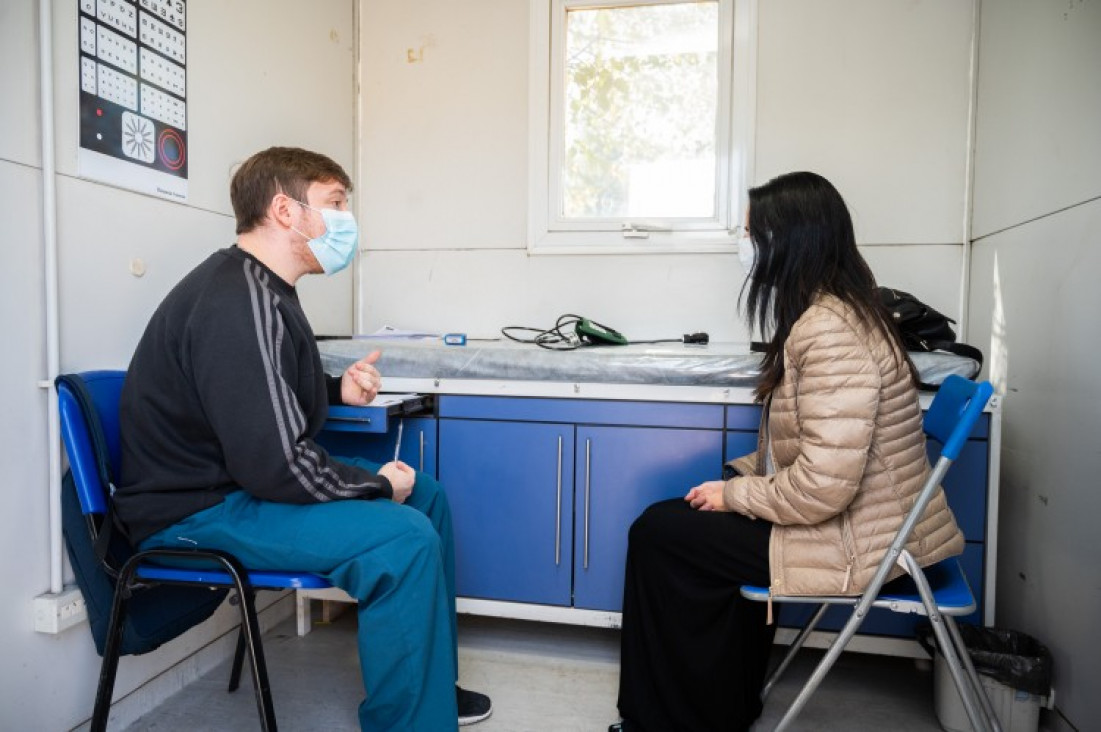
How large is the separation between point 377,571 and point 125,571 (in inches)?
18.9

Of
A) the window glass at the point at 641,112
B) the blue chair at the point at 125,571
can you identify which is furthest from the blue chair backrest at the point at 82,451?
the window glass at the point at 641,112

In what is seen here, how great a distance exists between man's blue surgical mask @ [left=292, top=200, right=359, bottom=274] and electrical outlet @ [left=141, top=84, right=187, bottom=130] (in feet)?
1.79

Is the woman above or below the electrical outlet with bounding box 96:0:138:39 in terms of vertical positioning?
below

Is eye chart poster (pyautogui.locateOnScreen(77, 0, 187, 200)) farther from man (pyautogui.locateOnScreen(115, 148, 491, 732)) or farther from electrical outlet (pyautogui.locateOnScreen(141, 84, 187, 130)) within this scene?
man (pyautogui.locateOnScreen(115, 148, 491, 732))

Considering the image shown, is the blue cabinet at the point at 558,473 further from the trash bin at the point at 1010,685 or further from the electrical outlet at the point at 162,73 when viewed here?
the electrical outlet at the point at 162,73

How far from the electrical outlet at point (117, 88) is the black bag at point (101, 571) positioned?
71 centimetres

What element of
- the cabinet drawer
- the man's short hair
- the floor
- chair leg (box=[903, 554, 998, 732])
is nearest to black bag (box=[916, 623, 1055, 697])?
the floor

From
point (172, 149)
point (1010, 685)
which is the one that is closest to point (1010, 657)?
point (1010, 685)

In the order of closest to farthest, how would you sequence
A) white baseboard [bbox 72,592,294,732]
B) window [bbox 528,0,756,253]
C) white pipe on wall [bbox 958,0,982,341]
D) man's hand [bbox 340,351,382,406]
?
white baseboard [bbox 72,592,294,732] → man's hand [bbox 340,351,382,406] → white pipe on wall [bbox 958,0,982,341] → window [bbox 528,0,756,253]

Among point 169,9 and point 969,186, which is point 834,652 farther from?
point 169,9

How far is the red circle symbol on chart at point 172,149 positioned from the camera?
1744 mm

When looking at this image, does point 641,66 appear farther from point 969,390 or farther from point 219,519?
point 219,519

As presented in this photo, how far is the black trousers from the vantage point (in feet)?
4.68

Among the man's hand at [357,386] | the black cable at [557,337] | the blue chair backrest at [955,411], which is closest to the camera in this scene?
the blue chair backrest at [955,411]
